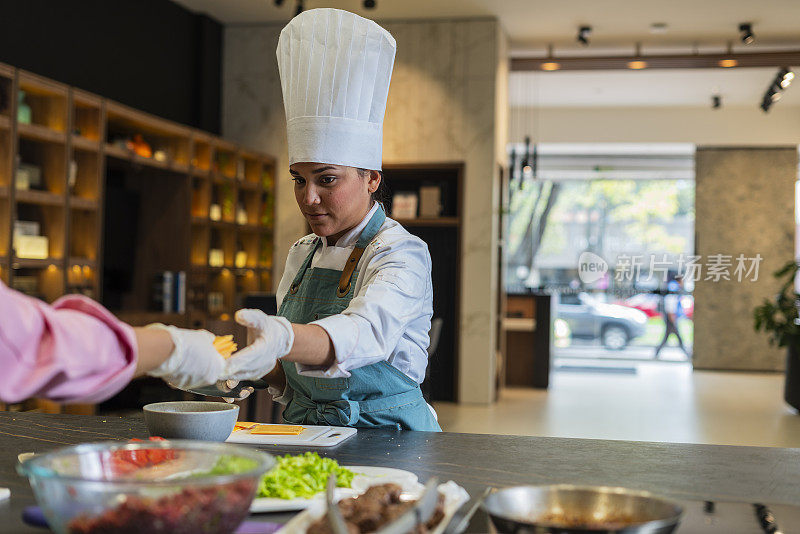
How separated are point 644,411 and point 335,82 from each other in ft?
20.5

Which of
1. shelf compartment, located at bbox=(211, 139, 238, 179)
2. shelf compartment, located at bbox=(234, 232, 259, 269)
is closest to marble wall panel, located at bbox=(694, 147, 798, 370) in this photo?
shelf compartment, located at bbox=(234, 232, 259, 269)

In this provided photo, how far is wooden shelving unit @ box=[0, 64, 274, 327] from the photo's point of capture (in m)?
4.81

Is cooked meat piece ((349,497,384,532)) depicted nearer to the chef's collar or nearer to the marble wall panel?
the chef's collar

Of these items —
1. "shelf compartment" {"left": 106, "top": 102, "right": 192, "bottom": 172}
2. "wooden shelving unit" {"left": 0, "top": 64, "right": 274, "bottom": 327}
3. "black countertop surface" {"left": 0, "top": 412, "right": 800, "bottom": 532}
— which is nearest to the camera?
"black countertop surface" {"left": 0, "top": 412, "right": 800, "bottom": 532}

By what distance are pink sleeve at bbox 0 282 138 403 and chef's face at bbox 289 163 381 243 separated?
1.06 metres

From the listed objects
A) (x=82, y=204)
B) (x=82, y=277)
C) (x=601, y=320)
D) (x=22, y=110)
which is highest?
(x=22, y=110)

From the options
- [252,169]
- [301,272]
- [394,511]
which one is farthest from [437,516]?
[252,169]

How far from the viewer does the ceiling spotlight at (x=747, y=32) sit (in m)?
7.49

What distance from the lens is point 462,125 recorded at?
7574 mm

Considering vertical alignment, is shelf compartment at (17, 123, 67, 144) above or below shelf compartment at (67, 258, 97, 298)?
above

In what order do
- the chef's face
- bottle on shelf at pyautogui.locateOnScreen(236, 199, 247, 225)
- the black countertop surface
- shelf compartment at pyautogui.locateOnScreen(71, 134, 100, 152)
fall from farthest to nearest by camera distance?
bottle on shelf at pyautogui.locateOnScreen(236, 199, 247, 225) → shelf compartment at pyautogui.locateOnScreen(71, 134, 100, 152) → the chef's face → the black countertop surface

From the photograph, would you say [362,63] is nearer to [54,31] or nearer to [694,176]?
[54,31]

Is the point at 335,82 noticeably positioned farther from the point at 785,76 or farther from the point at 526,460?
the point at 785,76

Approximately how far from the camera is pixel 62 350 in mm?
834
